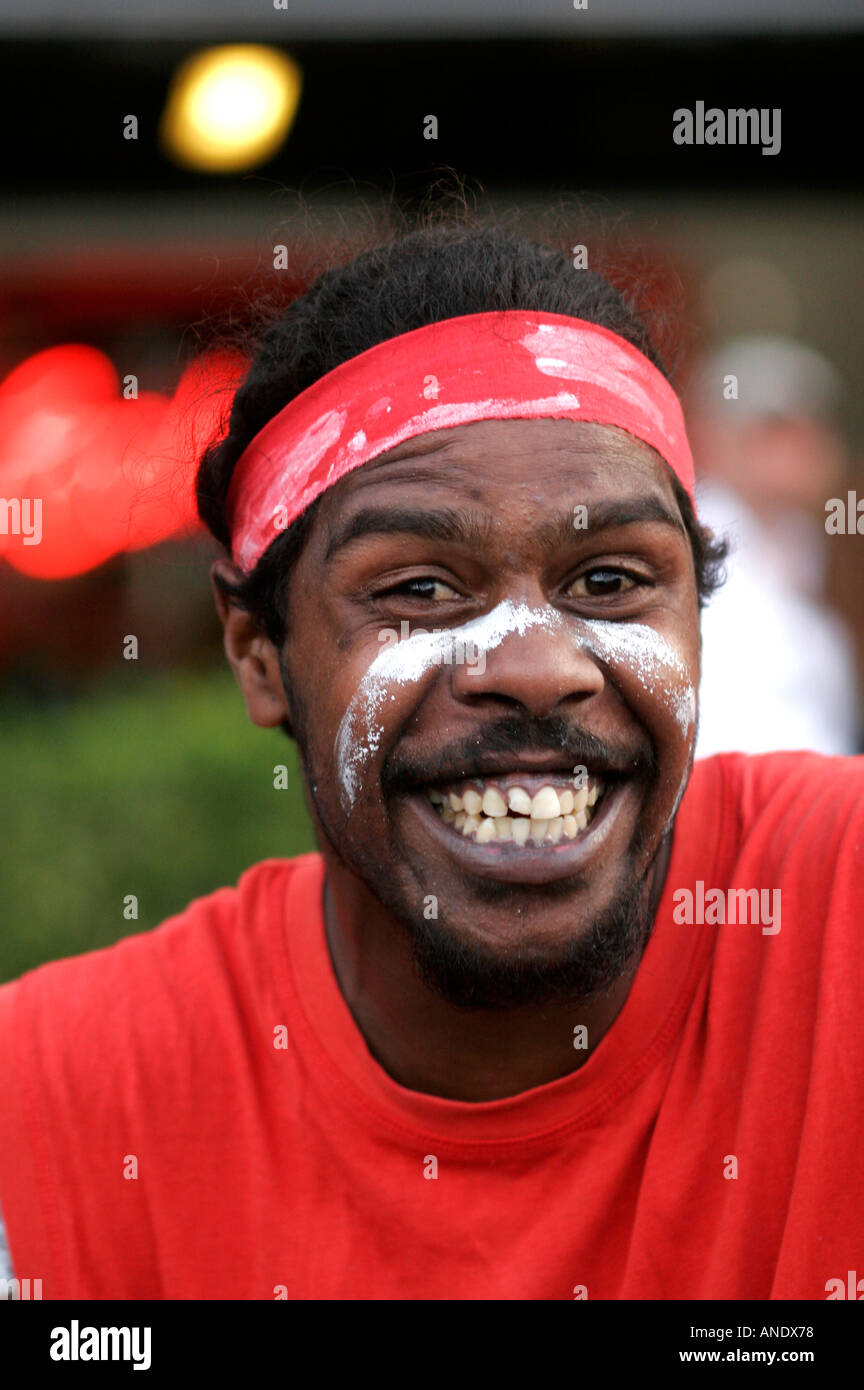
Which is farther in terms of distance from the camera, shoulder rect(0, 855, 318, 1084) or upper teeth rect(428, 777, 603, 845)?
shoulder rect(0, 855, 318, 1084)

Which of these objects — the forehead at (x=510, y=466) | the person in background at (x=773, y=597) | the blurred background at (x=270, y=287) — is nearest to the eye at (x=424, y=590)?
the forehead at (x=510, y=466)

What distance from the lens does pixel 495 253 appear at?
261 centimetres

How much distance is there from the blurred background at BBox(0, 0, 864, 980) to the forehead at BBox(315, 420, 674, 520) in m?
1.23

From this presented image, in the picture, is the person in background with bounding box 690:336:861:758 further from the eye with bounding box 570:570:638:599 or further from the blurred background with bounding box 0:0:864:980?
the eye with bounding box 570:570:638:599

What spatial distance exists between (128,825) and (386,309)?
334cm

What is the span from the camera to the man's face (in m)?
2.20

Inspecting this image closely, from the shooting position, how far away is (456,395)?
236 cm

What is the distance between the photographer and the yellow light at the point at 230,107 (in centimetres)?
641

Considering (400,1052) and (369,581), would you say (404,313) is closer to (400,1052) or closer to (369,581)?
(369,581)

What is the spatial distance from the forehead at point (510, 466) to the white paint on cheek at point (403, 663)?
184 millimetres

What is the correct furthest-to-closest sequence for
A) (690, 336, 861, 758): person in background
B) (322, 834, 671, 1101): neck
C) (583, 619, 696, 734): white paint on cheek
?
(690, 336, 861, 758): person in background → (322, 834, 671, 1101): neck → (583, 619, 696, 734): white paint on cheek

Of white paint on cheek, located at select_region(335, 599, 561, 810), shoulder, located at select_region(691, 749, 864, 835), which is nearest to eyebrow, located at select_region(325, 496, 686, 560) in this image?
white paint on cheek, located at select_region(335, 599, 561, 810)

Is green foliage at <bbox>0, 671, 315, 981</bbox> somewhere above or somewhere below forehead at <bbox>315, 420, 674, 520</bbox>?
below

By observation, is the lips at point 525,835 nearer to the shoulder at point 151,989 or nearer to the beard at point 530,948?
the beard at point 530,948
